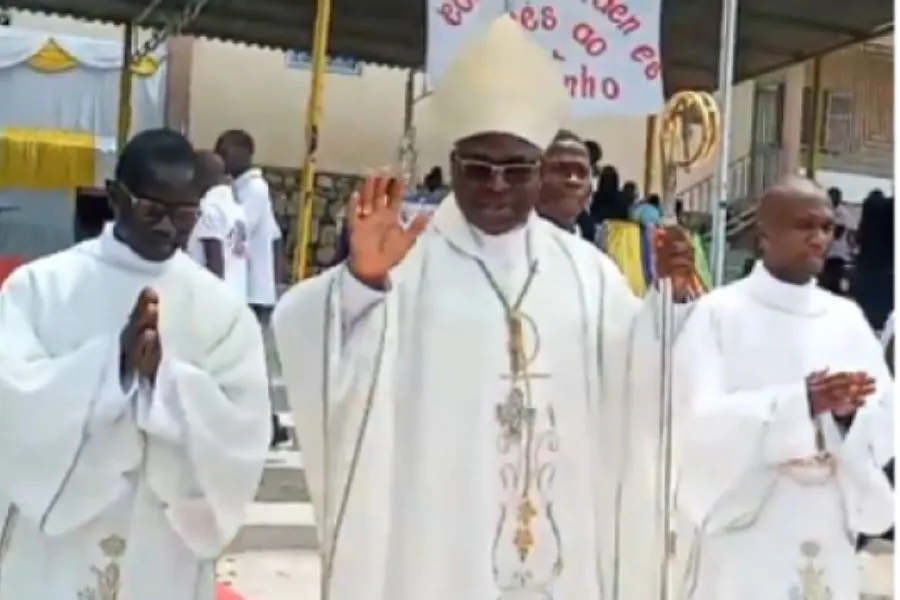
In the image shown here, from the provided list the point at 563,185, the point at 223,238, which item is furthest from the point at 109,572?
the point at 223,238

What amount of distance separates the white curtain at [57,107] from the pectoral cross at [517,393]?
1473cm

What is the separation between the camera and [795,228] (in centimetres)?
465

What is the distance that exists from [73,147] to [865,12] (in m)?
9.41

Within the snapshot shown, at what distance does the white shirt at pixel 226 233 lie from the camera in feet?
26.4

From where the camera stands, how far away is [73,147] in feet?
59.8

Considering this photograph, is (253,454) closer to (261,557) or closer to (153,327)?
(153,327)

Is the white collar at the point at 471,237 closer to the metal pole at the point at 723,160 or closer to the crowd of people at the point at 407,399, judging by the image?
the crowd of people at the point at 407,399

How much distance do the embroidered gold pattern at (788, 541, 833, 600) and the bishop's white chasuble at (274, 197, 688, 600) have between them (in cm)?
63

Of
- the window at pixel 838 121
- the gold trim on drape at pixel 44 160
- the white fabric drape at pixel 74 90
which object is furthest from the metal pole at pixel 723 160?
the window at pixel 838 121

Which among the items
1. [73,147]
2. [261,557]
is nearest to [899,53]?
[261,557]

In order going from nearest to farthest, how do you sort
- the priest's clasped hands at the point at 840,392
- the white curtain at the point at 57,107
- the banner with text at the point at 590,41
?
the priest's clasped hands at the point at 840,392 → the banner with text at the point at 590,41 → the white curtain at the point at 57,107

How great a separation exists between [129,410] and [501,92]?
47.8 inches

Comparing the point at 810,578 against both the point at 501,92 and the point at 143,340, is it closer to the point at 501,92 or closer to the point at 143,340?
the point at 501,92

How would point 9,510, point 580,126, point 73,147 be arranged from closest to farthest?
point 9,510, point 73,147, point 580,126
